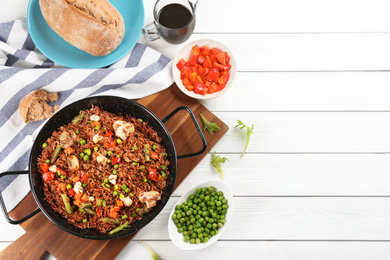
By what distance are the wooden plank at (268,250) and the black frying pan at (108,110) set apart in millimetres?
642

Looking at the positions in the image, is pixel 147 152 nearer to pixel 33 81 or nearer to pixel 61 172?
pixel 61 172

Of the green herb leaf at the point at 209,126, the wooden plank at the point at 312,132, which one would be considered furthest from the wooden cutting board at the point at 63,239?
the wooden plank at the point at 312,132

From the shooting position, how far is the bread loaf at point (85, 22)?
10.1 ft

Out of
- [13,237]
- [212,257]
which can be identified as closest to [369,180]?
[212,257]

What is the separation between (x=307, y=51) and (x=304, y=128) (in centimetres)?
81

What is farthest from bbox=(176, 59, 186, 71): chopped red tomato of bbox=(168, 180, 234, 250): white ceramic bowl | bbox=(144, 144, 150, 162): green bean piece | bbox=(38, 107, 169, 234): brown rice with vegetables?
bbox=(168, 180, 234, 250): white ceramic bowl

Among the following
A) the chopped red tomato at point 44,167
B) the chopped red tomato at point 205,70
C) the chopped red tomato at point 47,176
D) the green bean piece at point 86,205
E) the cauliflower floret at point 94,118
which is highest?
the chopped red tomato at point 205,70

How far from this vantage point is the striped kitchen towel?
3.28 m

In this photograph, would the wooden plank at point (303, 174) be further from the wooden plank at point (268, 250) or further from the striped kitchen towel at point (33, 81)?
the striped kitchen towel at point (33, 81)

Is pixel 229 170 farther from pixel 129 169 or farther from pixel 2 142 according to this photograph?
pixel 2 142

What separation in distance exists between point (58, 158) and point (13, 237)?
105cm

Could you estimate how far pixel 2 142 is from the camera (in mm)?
3305

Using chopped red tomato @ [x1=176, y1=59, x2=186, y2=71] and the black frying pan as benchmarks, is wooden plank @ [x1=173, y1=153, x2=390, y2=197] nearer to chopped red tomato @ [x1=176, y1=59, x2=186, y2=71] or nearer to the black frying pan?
the black frying pan

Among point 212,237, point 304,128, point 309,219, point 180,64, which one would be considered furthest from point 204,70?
point 309,219
